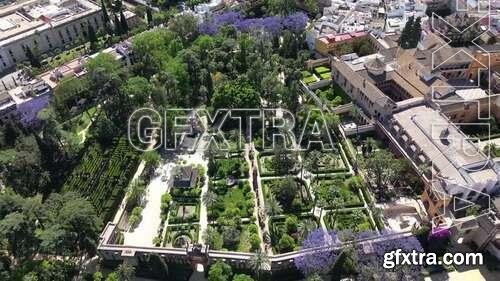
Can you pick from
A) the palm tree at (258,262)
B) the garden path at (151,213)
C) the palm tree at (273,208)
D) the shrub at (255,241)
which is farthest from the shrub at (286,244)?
the garden path at (151,213)

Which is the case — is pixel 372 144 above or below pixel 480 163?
below

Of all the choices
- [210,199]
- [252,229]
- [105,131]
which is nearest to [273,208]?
[252,229]

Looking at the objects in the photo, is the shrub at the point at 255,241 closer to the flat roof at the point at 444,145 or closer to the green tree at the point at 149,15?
the flat roof at the point at 444,145

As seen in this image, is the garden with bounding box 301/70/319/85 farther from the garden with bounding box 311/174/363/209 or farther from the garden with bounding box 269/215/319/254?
the garden with bounding box 269/215/319/254

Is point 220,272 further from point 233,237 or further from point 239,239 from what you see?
point 239,239

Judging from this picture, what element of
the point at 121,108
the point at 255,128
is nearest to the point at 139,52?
the point at 121,108

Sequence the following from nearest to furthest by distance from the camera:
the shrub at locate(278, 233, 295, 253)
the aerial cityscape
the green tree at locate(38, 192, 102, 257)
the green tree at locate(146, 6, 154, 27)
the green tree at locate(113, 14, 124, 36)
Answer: the green tree at locate(38, 192, 102, 257), the aerial cityscape, the shrub at locate(278, 233, 295, 253), the green tree at locate(113, 14, 124, 36), the green tree at locate(146, 6, 154, 27)

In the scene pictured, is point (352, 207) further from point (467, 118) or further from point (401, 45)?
point (401, 45)

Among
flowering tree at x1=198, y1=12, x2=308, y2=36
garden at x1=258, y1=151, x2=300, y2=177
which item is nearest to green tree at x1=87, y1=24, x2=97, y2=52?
flowering tree at x1=198, y1=12, x2=308, y2=36
